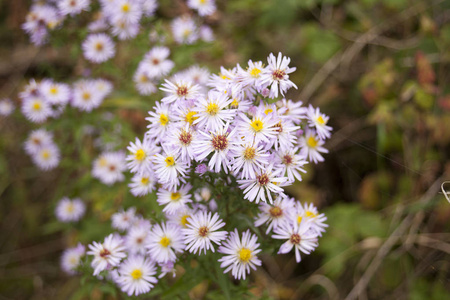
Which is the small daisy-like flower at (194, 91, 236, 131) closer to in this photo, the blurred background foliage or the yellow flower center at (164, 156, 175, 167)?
the yellow flower center at (164, 156, 175, 167)

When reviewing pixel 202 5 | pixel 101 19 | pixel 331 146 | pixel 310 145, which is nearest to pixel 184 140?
pixel 310 145

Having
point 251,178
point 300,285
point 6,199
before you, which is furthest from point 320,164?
point 6,199

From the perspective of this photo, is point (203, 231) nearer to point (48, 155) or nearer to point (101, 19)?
point (101, 19)

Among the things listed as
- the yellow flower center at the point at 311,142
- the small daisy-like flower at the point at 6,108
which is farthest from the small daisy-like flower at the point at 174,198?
the small daisy-like flower at the point at 6,108

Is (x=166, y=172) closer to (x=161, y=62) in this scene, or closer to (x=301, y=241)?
(x=301, y=241)

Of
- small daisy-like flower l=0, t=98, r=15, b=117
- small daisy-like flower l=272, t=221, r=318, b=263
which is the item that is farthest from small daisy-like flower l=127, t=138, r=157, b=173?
small daisy-like flower l=0, t=98, r=15, b=117

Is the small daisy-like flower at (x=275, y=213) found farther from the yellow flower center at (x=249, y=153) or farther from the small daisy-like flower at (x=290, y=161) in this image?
the yellow flower center at (x=249, y=153)
